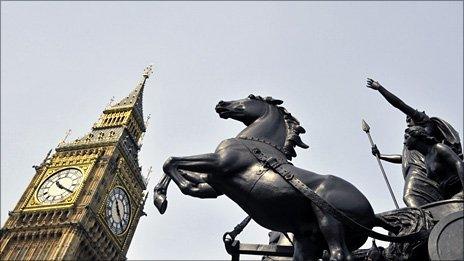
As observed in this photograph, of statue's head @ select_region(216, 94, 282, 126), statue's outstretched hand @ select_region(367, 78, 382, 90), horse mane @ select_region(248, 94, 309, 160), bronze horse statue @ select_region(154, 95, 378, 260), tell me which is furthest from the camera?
statue's outstretched hand @ select_region(367, 78, 382, 90)

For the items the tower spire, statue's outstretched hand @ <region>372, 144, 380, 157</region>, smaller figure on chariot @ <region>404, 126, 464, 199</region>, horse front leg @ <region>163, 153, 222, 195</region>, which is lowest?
horse front leg @ <region>163, 153, 222, 195</region>

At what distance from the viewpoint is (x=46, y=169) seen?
59500 millimetres

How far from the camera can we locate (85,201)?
5541 centimetres

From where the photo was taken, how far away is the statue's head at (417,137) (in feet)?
19.0

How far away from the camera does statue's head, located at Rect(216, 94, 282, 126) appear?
6.09 meters

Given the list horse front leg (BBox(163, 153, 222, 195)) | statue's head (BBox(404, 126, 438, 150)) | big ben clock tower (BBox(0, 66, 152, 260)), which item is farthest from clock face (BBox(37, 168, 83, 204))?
statue's head (BBox(404, 126, 438, 150))

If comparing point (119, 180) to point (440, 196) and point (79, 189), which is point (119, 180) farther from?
point (440, 196)

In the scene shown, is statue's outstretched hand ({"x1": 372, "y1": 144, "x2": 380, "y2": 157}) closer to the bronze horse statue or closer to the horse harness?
the bronze horse statue

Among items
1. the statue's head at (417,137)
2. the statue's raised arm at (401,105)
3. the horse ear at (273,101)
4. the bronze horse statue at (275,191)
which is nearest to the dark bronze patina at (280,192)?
the bronze horse statue at (275,191)

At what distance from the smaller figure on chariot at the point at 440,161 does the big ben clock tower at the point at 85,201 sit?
49862 mm

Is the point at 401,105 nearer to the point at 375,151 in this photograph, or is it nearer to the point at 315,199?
the point at 375,151

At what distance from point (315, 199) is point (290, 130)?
124cm

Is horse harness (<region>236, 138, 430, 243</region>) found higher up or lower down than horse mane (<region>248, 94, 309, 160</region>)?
lower down

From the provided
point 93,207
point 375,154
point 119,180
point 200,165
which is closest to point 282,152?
point 200,165
